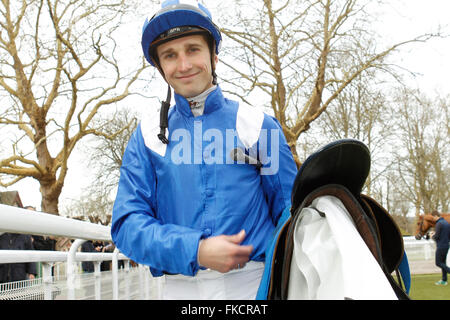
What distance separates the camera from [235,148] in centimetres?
153

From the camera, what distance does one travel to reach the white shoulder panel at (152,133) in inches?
60.8

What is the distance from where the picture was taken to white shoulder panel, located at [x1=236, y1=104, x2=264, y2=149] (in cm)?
157

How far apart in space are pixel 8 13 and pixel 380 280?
16369mm

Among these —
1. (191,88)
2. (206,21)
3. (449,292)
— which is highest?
(206,21)

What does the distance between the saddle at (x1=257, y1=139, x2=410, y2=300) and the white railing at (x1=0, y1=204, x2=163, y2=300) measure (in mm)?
680

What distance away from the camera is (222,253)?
1.18 m

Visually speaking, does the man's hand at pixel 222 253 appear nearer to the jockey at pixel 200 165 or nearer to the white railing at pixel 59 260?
the jockey at pixel 200 165

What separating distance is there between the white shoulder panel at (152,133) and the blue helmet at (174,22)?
265mm

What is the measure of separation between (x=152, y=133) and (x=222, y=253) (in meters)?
0.59

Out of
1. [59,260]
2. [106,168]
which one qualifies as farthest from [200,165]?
[106,168]

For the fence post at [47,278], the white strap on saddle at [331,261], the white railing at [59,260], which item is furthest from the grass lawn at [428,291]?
the white strap on saddle at [331,261]

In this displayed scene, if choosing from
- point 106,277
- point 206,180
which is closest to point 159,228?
point 206,180

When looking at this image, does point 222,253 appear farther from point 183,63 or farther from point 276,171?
point 183,63

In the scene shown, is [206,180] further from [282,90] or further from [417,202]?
[417,202]
